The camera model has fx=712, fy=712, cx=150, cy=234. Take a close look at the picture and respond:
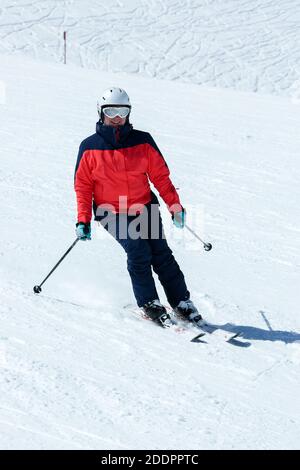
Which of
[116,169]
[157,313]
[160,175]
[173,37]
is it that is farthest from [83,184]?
[173,37]

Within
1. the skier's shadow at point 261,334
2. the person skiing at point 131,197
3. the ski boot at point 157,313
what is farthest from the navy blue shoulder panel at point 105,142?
the skier's shadow at point 261,334

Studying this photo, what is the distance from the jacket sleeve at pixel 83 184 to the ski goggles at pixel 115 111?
291 mm

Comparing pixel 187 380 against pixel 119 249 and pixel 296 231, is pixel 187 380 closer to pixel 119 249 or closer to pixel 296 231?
pixel 119 249

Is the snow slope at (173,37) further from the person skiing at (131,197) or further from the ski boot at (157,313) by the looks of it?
the ski boot at (157,313)

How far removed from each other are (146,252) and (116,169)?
24.2 inches

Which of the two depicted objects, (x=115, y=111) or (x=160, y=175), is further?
(x=160, y=175)

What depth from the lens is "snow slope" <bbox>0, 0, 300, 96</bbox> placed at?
21812 millimetres

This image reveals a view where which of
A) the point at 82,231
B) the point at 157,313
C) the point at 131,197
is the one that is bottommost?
the point at 157,313

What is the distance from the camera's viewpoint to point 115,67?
70.8 feet

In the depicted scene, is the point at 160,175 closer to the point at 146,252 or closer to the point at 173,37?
the point at 146,252

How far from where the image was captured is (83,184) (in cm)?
494

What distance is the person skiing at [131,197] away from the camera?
191 inches

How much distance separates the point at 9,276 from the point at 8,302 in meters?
0.52
